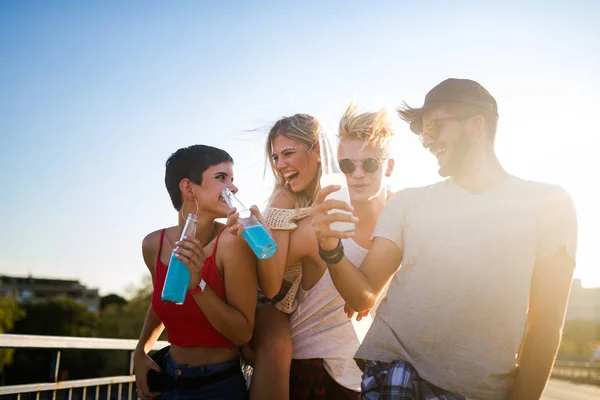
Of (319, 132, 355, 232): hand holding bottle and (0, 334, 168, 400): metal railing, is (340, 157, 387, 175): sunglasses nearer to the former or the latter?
(319, 132, 355, 232): hand holding bottle

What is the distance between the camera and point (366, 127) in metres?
3.04

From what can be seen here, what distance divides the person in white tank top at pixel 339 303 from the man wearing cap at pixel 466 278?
0.62 metres

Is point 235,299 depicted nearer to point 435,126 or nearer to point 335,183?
point 335,183

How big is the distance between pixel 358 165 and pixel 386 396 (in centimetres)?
139

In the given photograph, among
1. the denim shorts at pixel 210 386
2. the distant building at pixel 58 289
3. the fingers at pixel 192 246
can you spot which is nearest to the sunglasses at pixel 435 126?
the fingers at pixel 192 246

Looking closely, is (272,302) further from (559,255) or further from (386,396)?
(559,255)

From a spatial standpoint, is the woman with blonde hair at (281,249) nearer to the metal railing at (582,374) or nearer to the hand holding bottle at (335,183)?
the hand holding bottle at (335,183)

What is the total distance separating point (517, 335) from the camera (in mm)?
2018

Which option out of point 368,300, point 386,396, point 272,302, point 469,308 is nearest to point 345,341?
point 272,302

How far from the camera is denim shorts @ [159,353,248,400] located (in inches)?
114

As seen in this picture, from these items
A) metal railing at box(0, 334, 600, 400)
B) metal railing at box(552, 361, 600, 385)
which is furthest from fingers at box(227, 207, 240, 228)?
metal railing at box(552, 361, 600, 385)

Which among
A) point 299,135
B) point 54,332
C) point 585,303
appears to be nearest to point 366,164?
point 299,135

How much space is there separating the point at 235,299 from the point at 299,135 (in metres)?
1.13

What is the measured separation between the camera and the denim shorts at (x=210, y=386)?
9.53 feet
